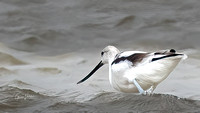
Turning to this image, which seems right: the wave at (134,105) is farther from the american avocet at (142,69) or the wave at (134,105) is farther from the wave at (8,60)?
the wave at (8,60)

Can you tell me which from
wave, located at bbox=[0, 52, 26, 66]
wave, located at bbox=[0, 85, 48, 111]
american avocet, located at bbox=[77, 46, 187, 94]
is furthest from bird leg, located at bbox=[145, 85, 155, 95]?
wave, located at bbox=[0, 52, 26, 66]

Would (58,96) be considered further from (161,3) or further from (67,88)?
(161,3)

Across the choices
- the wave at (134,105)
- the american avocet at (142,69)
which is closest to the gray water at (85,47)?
the wave at (134,105)

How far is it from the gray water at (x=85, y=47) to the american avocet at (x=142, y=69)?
0.19 meters

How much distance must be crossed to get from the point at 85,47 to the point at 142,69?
4182mm

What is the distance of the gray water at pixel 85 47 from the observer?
22.1ft

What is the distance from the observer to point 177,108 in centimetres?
629

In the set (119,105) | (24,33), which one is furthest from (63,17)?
(119,105)

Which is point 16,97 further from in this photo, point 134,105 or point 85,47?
point 85,47

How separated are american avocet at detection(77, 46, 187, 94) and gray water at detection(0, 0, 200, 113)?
7.4 inches

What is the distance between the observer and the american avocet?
6188 millimetres

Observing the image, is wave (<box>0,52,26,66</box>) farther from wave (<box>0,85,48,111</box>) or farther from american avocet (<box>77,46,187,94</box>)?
american avocet (<box>77,46,187,94</box>)

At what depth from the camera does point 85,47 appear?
1049cm

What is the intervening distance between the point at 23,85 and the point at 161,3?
489 cm
